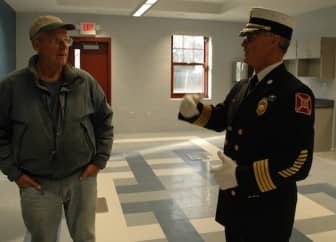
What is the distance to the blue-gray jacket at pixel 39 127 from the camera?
5.54 ft

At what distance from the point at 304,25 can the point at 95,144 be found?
6.55m

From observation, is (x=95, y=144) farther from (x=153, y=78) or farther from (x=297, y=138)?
(x=153, y=78)

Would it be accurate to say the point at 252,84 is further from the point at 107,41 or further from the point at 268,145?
the point at 107,41

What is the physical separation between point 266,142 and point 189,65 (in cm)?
718

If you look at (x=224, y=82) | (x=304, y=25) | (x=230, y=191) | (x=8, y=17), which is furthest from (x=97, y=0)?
(x=230, y=191)

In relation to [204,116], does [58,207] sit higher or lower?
lower

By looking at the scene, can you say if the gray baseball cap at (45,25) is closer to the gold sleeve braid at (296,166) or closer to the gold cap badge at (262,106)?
the gold cap badge at (262,106)

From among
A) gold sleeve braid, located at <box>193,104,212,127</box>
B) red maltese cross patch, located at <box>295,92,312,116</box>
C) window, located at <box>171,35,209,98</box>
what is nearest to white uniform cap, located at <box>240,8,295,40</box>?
red maltese cross patch, located at <box>295,92,312,116</box>

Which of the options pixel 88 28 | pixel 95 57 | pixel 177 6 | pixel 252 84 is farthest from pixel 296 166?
pixel 95 57

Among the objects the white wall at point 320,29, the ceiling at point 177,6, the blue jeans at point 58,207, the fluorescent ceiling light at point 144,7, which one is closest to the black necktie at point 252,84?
the blue jeans at point 58,207

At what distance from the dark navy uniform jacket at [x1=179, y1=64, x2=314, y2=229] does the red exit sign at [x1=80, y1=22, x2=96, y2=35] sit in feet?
20.8

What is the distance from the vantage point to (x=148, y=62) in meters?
8.04

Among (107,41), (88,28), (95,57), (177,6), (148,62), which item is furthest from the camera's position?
(148,62)

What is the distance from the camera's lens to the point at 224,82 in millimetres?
8539
